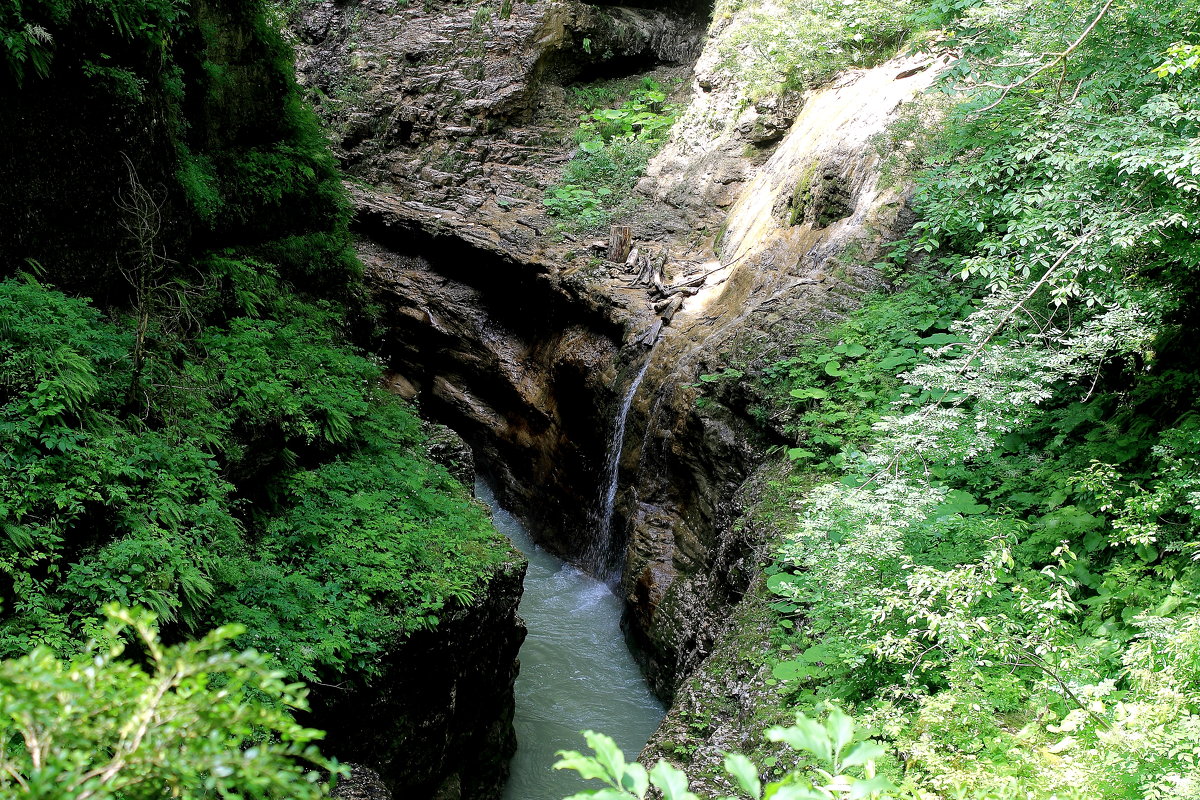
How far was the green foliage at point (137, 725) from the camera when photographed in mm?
1431

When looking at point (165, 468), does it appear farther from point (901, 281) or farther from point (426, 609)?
point (901, 281)

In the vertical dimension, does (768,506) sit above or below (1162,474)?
below

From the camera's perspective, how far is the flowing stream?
25.9 ft

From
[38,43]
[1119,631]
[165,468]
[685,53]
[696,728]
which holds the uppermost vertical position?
[685,53]

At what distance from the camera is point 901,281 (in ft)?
27.6

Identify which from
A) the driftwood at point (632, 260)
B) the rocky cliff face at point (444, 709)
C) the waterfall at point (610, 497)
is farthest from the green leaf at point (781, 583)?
the driftwood at point (632, 260)

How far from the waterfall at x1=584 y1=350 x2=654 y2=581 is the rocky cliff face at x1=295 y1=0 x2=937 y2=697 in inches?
9.4

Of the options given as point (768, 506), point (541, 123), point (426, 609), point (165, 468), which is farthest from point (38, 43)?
point (541, 123)

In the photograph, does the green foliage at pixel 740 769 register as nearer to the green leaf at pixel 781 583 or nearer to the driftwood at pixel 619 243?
the green leaf at pixel 781 583

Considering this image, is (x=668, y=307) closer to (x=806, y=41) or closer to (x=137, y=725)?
(x=806, y=41)

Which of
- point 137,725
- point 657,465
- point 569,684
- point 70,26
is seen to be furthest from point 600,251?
point 137,725

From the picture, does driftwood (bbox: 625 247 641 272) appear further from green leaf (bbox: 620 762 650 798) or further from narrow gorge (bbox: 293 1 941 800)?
green leaf (bbox: 620 762 650 798)

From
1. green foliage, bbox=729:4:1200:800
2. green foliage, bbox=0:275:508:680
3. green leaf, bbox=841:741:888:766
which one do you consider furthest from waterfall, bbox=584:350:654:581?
green leaf, bbox=841:741:888:766

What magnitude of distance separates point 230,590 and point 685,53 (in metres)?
18.2
